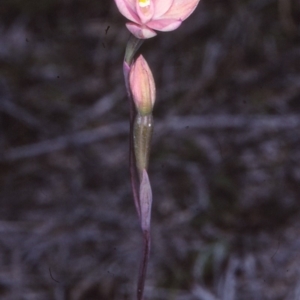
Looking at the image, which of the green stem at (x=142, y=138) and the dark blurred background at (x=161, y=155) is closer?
the green stem at (x=142, y=138)

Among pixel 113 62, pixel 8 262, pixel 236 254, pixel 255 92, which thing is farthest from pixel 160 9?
pixel 113 62

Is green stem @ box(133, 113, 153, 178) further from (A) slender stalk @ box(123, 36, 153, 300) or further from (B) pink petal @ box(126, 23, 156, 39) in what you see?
(B) pink petal @ box(126, 23, 156, 39)

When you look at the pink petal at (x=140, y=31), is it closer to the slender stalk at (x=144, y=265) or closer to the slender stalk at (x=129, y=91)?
the slender stalk at (x=129, y=91)

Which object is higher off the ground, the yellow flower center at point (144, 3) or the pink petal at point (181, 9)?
the yellow flower center at point (144, 3)

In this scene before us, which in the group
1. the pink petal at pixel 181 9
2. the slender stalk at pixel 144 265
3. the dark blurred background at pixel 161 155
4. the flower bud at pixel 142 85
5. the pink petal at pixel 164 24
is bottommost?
the dark blurred background at pixel 161 155

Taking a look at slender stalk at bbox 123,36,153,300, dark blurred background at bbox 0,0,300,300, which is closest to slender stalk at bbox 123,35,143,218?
slender stalk at bbox 123,36,153,300

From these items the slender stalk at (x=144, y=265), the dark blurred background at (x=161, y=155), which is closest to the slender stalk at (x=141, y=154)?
the slender stalk at (x=144, y=265)

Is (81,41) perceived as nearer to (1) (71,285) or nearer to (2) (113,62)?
(2) (113,62)

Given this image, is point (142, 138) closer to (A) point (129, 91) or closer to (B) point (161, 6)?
(A) point (129, 91)
